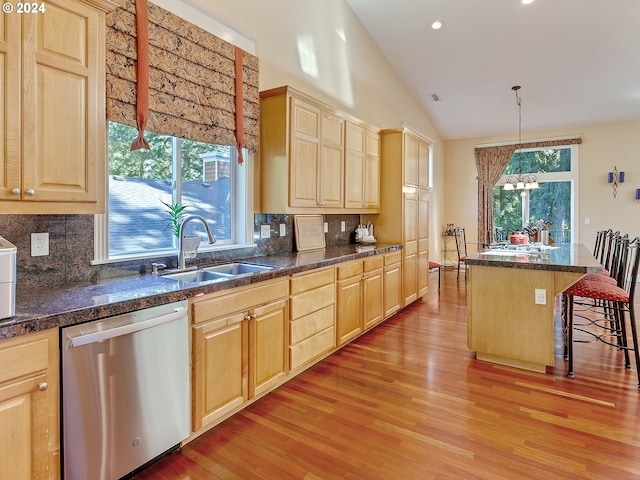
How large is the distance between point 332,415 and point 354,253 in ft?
5.24

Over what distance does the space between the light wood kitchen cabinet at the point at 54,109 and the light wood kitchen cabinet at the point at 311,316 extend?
Result: 1.47 m

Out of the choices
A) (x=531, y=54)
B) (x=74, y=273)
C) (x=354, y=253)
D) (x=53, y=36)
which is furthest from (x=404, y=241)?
(x=53, y=36)

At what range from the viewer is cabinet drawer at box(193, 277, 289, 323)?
210 centimetres

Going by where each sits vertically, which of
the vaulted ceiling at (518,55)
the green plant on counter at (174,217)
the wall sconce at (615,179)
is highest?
the vaulted ceiling at (518,55)

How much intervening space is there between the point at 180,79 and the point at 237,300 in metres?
1.52

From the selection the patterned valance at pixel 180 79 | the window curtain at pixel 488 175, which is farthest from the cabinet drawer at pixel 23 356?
the window curtain at pixel 488 175

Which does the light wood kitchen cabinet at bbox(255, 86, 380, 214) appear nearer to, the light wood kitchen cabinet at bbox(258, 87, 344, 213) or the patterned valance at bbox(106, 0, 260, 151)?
the light wood kitchen cabinet at bbox(258, 87, 344, 213)

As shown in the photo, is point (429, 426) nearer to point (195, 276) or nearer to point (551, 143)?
point (195, 276)

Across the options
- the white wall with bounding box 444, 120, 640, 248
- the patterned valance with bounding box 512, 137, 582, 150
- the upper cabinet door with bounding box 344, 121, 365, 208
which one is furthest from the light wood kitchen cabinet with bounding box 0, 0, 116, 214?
the white wall with bounding box 444, 120, 640, 248

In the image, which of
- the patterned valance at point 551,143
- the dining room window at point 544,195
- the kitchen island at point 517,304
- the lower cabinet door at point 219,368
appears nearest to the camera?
the lower cabinet door at point 219,368

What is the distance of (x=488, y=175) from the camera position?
26.2ft

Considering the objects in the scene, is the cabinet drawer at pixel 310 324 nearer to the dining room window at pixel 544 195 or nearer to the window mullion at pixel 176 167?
the window mullion at pixel 176 167

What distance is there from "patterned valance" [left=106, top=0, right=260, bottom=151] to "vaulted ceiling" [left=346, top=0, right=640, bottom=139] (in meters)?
2.96

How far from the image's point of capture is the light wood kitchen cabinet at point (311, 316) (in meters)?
2.85
